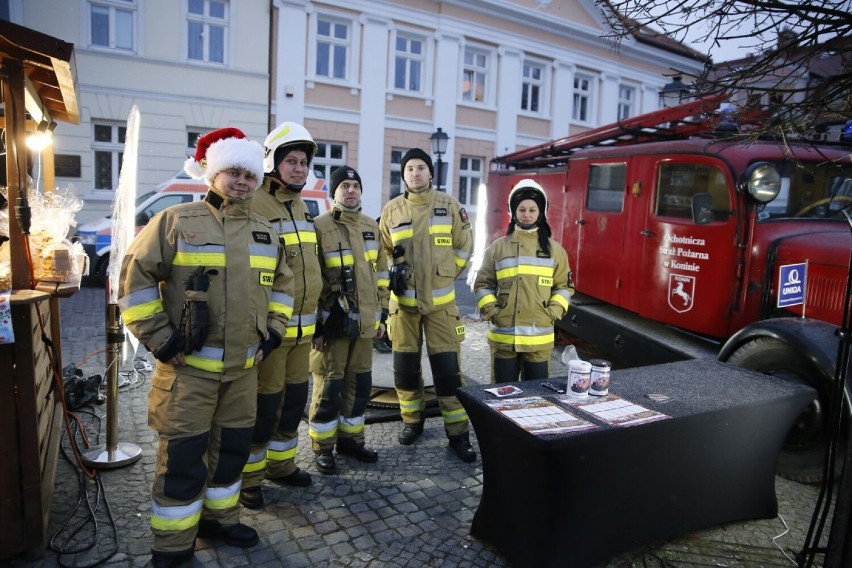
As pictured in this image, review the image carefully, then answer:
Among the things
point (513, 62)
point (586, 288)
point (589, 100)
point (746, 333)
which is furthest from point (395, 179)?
point (746, 333)

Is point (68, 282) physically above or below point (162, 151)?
below

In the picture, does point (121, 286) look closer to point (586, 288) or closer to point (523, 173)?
point (586, 288)

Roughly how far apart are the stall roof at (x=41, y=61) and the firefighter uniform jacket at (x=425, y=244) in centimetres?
211

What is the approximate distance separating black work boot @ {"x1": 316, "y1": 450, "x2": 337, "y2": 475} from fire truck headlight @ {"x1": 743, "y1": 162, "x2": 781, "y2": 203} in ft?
12.3

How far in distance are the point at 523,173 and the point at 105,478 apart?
650cm

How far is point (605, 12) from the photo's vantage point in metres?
3.01

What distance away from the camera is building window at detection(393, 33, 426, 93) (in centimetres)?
1784

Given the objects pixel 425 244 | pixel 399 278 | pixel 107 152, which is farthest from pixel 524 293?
pixel 107 152

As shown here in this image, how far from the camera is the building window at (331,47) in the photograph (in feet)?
54.4

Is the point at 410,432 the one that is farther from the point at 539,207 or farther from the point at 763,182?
the point at 763,182

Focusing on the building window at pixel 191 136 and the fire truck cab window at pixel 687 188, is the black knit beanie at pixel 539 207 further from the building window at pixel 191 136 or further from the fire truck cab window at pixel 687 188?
the building window at pixel 191 136

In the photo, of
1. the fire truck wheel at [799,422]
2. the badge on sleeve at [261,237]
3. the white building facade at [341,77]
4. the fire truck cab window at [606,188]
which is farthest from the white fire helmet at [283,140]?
the white building facade at [341,77]

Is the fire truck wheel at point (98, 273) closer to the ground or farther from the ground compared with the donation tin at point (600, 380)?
closer to the ground

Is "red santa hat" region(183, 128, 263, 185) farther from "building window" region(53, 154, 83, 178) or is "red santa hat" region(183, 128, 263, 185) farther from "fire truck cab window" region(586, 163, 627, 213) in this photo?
"building window" region(53, 154, 83, 178)
